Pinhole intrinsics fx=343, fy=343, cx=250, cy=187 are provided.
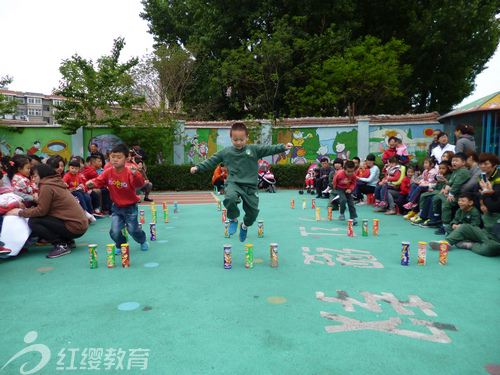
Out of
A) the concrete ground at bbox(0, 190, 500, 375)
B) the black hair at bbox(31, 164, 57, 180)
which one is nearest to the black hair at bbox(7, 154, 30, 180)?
the black hair at bbox(31, 164, 57, 180)

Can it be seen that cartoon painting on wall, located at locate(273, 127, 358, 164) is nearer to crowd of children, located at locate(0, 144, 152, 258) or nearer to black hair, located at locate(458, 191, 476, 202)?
black hair, located at locate(458, 191, 476, 202)

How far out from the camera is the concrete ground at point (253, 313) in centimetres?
246

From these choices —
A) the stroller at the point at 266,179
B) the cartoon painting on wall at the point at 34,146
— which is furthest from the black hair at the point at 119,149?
the cartoon painting on wall at the point at 34,146

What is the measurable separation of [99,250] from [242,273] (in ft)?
8.91

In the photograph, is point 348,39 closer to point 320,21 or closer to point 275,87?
point 320,21

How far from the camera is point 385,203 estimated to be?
9.77 m

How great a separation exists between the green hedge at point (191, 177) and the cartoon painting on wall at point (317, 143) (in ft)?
6.11

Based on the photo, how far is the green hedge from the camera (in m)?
15.7

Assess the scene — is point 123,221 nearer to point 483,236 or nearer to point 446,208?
point 483,236

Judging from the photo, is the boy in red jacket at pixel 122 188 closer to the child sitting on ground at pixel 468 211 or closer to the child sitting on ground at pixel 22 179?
the child sitting on ground at pixel 22 179

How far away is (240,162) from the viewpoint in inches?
211

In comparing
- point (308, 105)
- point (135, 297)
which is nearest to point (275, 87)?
point (308, 105)

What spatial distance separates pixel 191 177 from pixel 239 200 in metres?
11.0

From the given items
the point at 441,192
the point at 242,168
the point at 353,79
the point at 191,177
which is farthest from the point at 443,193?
the point at 353,79
